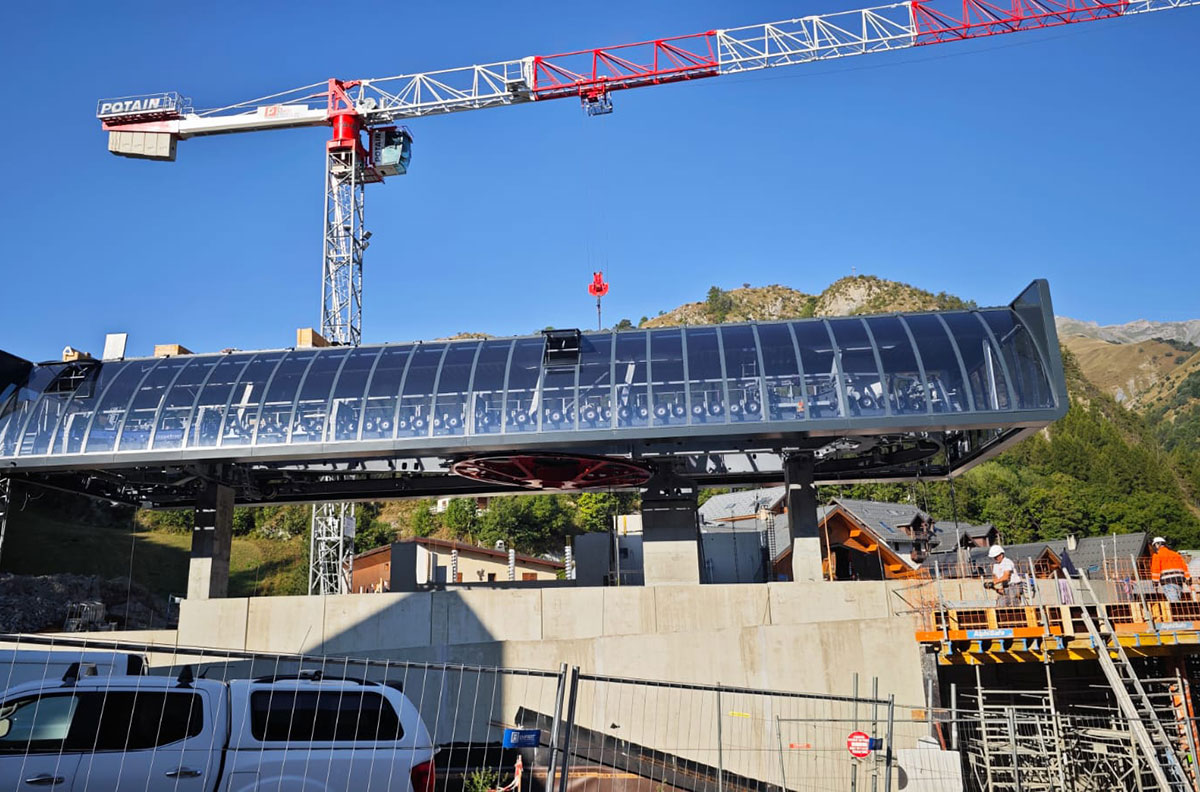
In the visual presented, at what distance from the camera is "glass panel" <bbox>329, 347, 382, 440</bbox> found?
28500 mm

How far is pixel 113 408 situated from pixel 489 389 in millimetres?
12193

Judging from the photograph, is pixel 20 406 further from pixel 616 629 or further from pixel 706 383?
pixel 706 383

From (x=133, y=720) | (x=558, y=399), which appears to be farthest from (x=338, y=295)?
(x=133, y=720)

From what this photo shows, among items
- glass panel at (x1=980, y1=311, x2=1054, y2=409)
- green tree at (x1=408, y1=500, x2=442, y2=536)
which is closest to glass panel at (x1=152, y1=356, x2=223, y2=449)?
glass panel at (x1=980, y1=311, x2=1054, y2=409)

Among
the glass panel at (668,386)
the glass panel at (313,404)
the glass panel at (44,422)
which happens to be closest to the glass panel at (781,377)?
the glass panel at (668,386)

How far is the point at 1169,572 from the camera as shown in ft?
68.3

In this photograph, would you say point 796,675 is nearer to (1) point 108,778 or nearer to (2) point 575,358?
(2) point 575,358

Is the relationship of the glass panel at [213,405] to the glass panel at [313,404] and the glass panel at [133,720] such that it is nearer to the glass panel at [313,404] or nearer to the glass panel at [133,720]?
the glass panel at [313,404]

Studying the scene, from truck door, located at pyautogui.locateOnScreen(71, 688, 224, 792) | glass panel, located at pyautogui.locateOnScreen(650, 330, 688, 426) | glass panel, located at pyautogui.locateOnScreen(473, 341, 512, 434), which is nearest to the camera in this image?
truck door, located at pyautogui.locateOnScreen(71, 688, 224, 792)

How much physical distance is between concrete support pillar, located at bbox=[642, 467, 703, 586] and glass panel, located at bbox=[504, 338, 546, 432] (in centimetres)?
550

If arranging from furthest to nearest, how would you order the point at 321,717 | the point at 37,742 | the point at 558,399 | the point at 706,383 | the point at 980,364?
the point at 558,399 → the point at 706,383 → the point at 980,364 → the point at 321,717 → the point at 37,742

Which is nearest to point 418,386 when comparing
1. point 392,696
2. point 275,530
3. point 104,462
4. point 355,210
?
point 104,462

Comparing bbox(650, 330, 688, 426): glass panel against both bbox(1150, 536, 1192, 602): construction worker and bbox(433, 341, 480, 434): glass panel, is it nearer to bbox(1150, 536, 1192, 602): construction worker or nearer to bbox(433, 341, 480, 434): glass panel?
bbox(433, 341, 480, 434): glass panel

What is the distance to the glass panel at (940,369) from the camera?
26.8 meters
